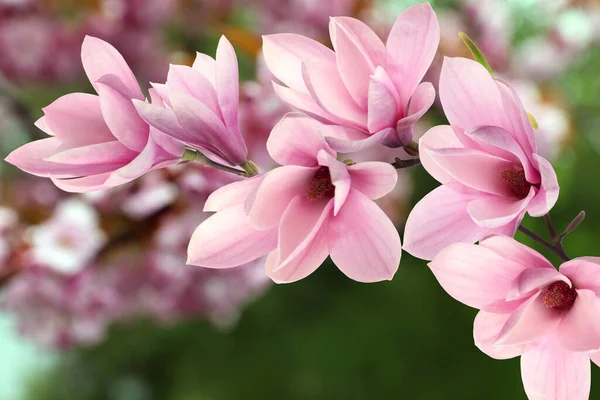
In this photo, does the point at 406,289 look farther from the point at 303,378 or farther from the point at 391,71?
the point at 391,71

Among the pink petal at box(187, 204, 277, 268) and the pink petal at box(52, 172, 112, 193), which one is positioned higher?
the pink petal at box(52, 172, 112, 193)

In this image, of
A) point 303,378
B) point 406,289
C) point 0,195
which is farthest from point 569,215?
point 0,195

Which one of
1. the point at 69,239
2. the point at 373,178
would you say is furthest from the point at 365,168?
the point at 69,239

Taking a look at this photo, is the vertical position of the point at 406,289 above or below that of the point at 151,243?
below

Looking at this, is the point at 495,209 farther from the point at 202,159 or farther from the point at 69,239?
the point at 69,239

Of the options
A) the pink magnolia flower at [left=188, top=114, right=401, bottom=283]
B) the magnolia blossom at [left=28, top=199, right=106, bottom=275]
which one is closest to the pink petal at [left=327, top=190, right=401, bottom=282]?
the pink magnolia flower at [left=188, top=114, right=401, bottom=283]

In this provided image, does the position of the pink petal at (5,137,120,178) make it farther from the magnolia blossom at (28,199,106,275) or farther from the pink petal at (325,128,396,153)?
the magnolia blossom at (28,199,106,275)
